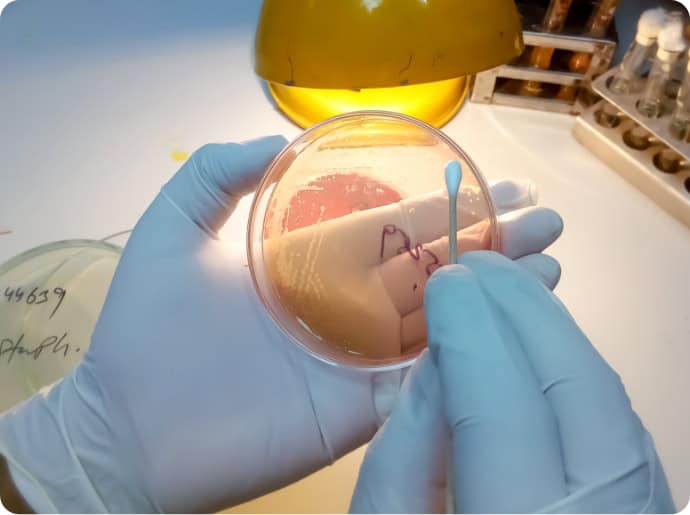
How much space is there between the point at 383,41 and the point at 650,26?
56 cm

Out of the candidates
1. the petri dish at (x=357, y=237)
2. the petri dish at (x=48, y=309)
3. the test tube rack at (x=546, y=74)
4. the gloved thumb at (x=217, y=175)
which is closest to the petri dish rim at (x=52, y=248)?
the petri dish at (x=48, y=309)

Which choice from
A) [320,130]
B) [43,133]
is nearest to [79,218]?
[43,133]

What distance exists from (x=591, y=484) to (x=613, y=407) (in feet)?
0.30

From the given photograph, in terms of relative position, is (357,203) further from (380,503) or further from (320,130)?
(380,503)

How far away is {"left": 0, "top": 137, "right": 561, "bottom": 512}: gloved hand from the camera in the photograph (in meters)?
0.88

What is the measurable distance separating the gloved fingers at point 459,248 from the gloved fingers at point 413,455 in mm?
143

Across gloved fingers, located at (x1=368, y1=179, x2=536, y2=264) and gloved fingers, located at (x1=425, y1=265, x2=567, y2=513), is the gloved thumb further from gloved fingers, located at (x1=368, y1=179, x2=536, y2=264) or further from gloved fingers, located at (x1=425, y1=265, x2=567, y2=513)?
gloved fingers, located at (x1=425, y1=265, x2=567, y2=513)

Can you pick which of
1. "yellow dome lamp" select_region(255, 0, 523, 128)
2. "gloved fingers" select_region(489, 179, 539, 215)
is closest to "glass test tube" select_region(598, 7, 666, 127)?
"yellow dome lamp" select_region(255, 0, 523, 128)

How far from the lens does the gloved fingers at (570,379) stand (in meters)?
0.67

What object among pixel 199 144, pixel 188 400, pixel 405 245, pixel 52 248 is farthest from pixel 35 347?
pixel 405 245

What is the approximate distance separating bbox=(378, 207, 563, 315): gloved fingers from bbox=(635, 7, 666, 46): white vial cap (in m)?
0.49

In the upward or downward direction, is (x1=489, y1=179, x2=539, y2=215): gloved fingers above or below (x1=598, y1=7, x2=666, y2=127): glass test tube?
below

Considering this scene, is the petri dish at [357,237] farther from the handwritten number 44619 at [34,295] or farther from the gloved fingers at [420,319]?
the handwritten number 44619 at [34,295]

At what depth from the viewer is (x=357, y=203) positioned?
97 centimetres
